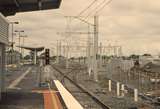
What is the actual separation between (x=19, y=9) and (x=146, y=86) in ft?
53.3

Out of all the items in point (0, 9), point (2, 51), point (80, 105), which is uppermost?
point (0, 9)

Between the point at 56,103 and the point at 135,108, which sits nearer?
the point at 135,108

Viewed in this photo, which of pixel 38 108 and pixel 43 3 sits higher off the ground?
pixel 43 3

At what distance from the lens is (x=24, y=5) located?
98.2 ft

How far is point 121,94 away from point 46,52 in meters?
10.2

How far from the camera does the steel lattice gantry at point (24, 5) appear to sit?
28.4 m

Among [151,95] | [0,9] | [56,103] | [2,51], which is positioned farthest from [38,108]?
[151,95]

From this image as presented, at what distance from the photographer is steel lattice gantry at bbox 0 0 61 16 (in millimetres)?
28434

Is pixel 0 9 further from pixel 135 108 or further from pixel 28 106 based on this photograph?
pixel 135 108

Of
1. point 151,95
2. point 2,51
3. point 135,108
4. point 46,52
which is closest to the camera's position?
point 135,108

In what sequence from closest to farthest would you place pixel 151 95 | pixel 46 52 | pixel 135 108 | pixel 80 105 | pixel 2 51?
pixel 135 108 < pixel 80 105 < pixel 2 51 < pixel 151 95 < pixel 46 52

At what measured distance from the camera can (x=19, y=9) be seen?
29.8 metres

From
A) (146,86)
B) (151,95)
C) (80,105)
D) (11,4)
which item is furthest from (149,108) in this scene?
(146,86)

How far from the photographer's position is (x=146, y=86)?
137 ft
